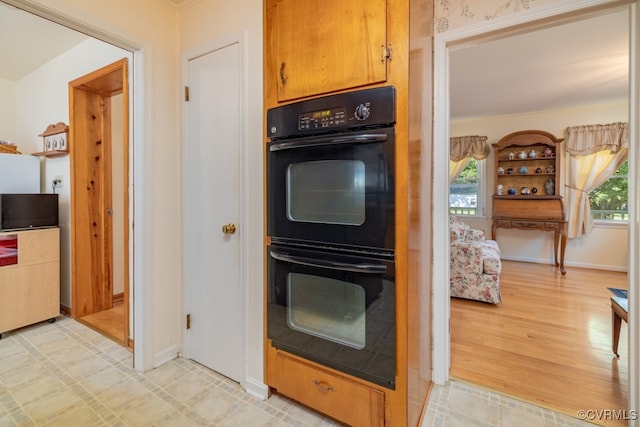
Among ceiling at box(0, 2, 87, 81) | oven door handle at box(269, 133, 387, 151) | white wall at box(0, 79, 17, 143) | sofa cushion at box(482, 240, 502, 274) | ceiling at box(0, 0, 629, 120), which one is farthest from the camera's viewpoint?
white wall at box(0, 79, 17, 143)

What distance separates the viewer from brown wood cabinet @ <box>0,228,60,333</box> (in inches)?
92.0

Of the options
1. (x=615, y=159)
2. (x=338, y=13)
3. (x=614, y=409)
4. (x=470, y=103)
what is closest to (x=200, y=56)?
(x=338, y=13)

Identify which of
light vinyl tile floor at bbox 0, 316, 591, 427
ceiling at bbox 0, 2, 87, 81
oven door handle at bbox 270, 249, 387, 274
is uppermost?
ceiling at bbox 0, 2, 87, 81

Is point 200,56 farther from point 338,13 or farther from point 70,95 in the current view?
point 70,95

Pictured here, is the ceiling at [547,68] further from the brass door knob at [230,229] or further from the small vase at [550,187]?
the brass door knob at [230,229]

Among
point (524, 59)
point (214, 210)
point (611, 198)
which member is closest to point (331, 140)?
point (214, 210)

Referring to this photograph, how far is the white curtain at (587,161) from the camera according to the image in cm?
422

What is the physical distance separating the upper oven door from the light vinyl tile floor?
96cm

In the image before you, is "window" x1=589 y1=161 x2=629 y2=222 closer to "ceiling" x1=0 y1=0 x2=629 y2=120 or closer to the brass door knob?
"ceiling" x1=0 y1=0 x2=629 y2=120

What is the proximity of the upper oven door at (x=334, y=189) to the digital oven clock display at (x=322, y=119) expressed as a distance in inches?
2.2

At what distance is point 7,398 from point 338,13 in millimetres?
2699

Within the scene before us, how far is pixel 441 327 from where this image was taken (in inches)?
68.4

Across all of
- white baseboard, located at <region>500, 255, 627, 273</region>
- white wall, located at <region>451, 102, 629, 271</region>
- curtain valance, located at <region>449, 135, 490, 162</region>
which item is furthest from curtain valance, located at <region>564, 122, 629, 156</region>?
white baseboard, located at <region>500, 255, 627, 273</region>

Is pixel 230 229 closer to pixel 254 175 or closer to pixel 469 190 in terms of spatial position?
pixel 254 175
